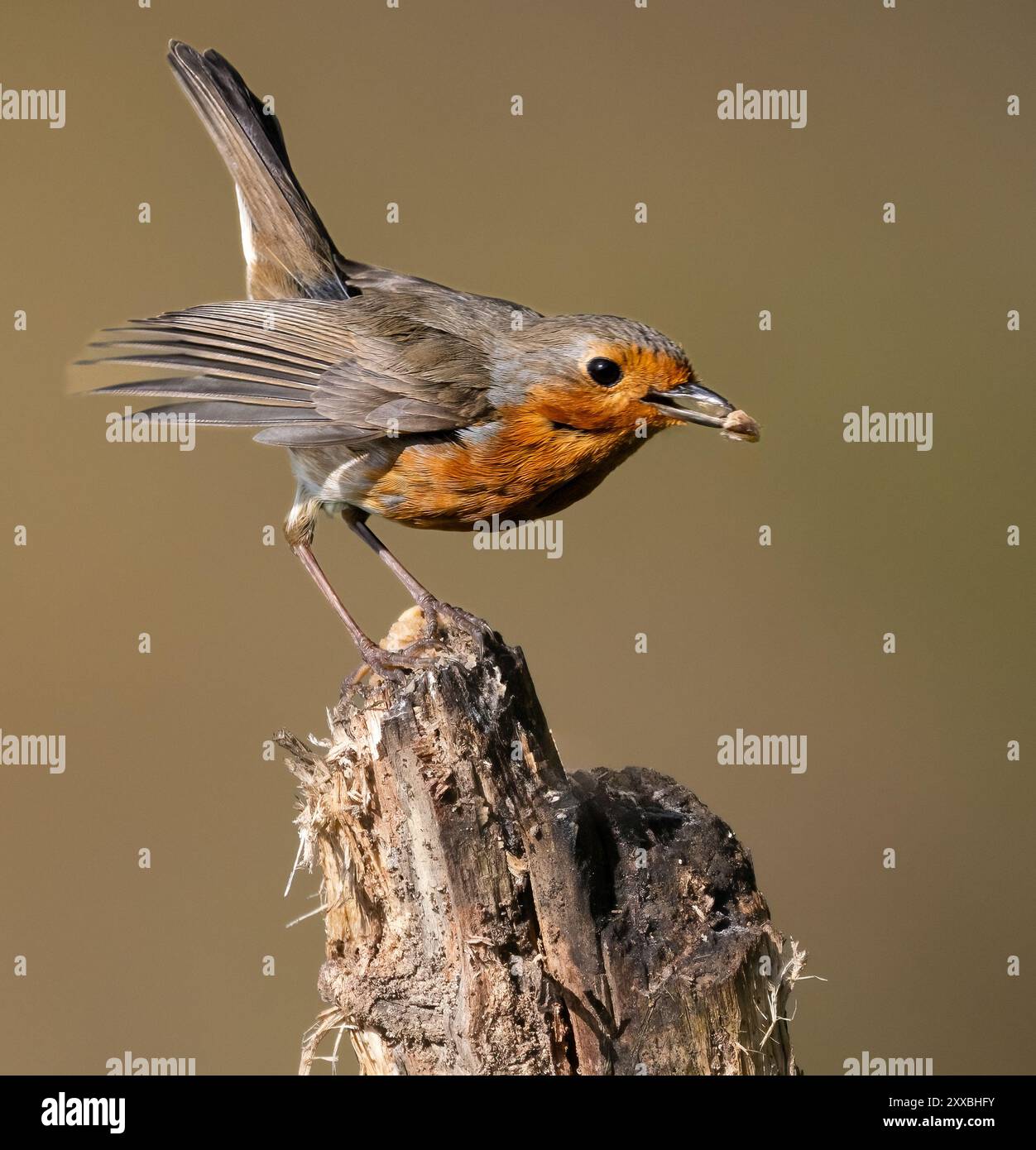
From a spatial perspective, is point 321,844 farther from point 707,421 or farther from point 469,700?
point 707,421

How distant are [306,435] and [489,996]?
77.4 inches

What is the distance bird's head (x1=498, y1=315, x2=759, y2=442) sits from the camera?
4.14 m

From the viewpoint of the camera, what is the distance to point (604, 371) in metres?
4.18

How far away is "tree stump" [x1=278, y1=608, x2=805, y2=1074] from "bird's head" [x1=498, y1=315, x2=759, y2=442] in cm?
107

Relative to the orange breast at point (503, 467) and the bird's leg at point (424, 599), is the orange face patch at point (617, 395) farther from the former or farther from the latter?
the bird's leg at point (424, 599)

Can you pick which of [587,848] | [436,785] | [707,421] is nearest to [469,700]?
[436,785]

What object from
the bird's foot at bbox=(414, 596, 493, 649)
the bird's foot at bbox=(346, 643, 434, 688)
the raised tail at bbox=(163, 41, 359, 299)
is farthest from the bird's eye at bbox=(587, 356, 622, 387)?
the raised tail at bbox=(163, 41, 359, 299)

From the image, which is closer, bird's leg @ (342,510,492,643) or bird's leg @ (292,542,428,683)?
bird's leg @ (292,542,428,683)

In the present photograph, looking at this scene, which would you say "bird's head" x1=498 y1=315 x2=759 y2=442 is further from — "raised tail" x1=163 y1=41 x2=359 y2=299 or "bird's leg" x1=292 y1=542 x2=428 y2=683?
"raised tail" x1=163 y1=41 x2=359 y2=299

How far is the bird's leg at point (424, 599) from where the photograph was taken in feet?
13.3

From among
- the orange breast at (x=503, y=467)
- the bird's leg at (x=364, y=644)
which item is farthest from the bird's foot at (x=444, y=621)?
the orange breast at (x=503, y=467)

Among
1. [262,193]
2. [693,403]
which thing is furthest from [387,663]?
[262,193]

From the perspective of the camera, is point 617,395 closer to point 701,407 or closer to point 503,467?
point 701,407

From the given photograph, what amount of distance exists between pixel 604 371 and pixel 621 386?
0.08 m
